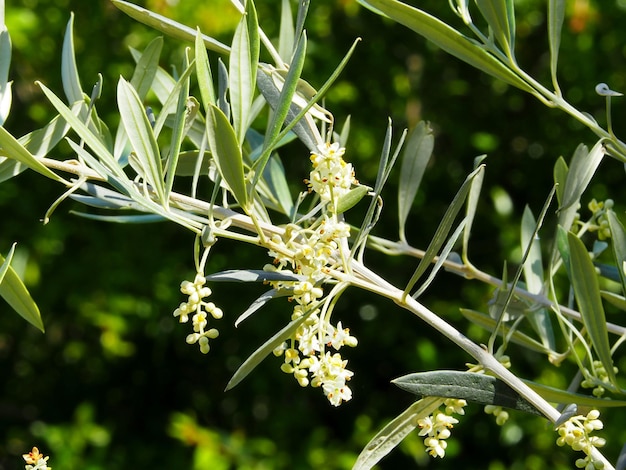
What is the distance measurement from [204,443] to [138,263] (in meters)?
0.48

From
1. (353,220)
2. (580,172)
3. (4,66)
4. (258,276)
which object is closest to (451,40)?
(580,172)

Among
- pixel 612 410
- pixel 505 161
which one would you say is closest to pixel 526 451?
pixel 612 410

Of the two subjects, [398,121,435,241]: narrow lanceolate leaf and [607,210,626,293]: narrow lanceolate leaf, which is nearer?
[607,210,626,293]: narrow lanceolate leaf

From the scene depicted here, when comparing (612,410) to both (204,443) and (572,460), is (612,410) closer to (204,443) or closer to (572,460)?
(572,460)

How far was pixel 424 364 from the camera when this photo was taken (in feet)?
6.05

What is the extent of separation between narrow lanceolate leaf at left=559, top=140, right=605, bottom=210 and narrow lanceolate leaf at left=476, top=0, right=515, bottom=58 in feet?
0.39

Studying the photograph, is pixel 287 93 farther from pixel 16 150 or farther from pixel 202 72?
pixel 16 150

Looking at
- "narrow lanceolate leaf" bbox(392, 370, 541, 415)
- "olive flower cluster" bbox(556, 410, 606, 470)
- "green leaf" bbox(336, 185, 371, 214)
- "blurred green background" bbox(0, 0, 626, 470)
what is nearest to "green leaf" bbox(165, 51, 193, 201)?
"green leaf" bbox(336, 185, 371, 214)

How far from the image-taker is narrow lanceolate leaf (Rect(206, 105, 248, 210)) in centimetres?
54

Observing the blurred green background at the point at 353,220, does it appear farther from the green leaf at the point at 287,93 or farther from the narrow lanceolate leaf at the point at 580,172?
the green leaf at the point at 287,93

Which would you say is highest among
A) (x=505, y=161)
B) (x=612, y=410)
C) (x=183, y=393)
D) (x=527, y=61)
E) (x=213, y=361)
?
(x=527, y=61)

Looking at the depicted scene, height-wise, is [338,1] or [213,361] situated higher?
[338,1]

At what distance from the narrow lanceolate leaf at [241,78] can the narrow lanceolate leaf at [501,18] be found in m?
0.24

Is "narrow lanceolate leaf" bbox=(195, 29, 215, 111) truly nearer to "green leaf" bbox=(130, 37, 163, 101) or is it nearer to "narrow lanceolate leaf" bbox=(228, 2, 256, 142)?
"narrow lanceolate leaf" bbox=(228, 2, 256, 142)
